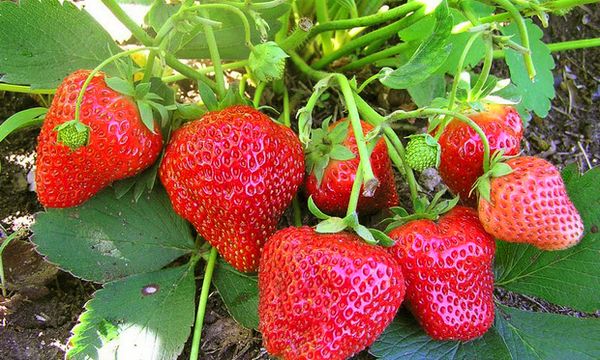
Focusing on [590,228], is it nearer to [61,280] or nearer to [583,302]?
[583,302]

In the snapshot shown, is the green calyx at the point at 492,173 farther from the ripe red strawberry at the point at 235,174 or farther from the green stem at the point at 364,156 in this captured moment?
the ripe red strawberry at the point at 235,174

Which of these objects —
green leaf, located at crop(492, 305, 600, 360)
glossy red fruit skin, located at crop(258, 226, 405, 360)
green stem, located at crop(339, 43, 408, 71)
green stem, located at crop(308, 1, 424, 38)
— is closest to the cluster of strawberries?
glossy red fruit skin, located at crop(258, 226, 405, 360)

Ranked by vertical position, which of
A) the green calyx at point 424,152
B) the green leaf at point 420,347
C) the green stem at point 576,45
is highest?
the green calyx at point 424,152

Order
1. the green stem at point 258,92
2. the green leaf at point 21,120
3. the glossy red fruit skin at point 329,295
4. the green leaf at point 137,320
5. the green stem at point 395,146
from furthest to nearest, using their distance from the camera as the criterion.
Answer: the green stem at point 258,92 → the green leaf at point 21,120 → the green leaf at point 137,320 → the green stem at point 395,146 → the glossy red fruit skin at point 329,295

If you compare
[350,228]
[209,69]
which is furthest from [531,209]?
[209,69]

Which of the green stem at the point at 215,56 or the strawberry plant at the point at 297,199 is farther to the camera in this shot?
the green stem at the point at 215,56

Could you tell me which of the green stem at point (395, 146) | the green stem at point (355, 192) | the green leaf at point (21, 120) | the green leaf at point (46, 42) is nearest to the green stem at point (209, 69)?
the green leaf at point (46, 42)

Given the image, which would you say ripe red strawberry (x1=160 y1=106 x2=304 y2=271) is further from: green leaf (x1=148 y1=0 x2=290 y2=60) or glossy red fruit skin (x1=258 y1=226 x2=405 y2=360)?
green leaf (x1=148 y1=0 x2=290 y2=60)
